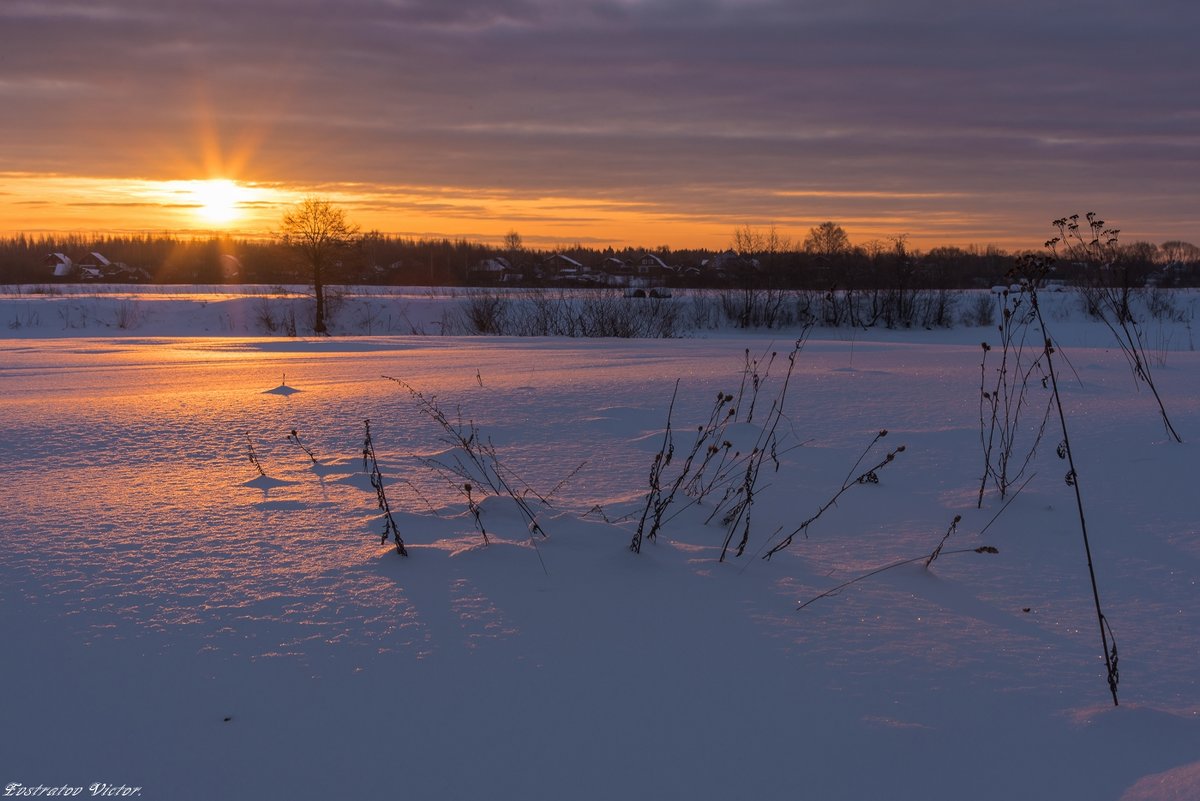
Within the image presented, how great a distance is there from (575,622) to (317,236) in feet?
109

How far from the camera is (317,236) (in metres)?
32.9

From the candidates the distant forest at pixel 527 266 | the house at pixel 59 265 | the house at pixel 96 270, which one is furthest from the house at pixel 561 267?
the house at pixel 59 265

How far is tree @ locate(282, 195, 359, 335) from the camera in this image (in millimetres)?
32719

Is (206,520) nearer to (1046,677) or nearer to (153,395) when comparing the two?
(1046,677)

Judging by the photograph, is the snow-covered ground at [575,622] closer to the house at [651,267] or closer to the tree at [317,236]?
the tree at [317,236]

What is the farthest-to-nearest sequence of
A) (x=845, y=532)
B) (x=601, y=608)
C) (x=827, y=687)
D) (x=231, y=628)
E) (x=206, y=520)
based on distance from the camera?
1. (x=845, y=532)
2. (x=206, y=520)
3. (x=601, y=608)
4. (x=231, y=628)
5. (x=827, y=687)

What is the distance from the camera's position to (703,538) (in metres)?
3.19

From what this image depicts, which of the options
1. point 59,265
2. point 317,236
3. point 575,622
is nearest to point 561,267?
point 59,265

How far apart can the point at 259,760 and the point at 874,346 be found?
1095cm

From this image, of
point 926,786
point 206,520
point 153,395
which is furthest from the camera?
point 153,395

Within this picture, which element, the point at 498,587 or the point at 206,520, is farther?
the point at 206,520

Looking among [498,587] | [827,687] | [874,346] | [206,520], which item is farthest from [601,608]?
[874,346]

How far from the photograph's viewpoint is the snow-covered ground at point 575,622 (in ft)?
5.65

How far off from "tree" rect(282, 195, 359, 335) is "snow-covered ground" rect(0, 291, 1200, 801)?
96.4ft
